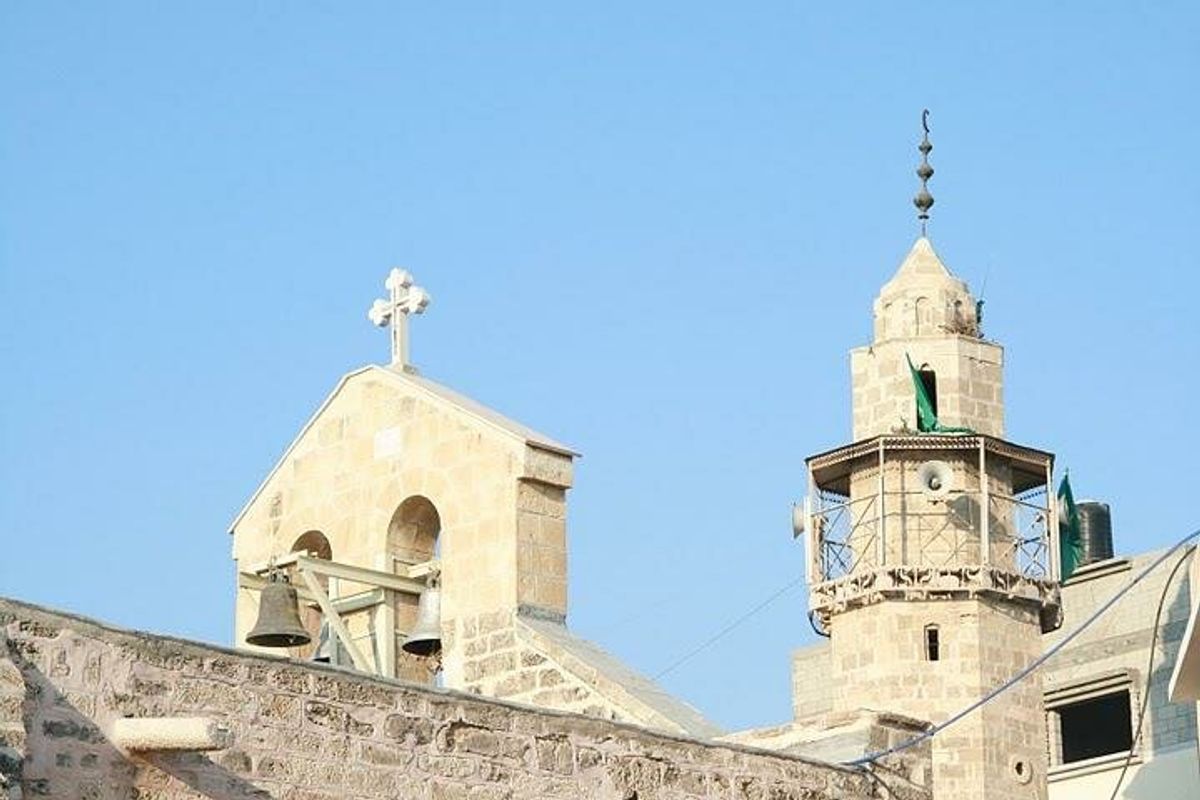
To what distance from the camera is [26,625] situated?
37.5 ft

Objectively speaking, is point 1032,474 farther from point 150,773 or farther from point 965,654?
point 150,773

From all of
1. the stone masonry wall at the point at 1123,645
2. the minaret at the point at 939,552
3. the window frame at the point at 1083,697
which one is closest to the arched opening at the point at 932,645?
the minaret at the point at 939,552

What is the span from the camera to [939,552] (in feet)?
101

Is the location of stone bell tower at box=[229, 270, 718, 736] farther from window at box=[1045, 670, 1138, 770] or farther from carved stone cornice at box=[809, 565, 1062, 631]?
window at box=[1045, 670, 1138, 770]

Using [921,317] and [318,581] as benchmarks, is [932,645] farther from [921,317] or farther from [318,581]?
[318,581]

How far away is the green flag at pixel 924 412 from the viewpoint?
3122 centimetres

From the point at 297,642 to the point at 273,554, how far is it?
100 cm

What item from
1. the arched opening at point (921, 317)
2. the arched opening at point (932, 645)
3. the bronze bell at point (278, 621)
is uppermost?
the arched opening at point (921, 317)

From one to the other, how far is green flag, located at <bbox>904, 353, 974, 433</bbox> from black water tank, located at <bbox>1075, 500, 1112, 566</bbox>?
9.81 metres

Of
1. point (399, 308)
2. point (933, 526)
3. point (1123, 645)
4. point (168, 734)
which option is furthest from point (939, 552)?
point (168, 734)

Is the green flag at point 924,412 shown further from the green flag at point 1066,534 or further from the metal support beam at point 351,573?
the metal support beam at point 351,573

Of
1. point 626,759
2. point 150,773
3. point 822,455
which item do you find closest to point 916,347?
point 822,455

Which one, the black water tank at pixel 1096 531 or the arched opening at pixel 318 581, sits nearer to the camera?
the arched opening at pixel 318 581

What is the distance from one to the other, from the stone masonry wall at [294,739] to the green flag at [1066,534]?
18.0 metres
